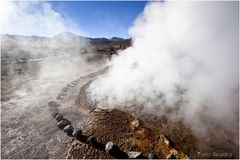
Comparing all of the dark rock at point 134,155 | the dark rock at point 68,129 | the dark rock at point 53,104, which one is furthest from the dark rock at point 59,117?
the dark rock at point 134,155

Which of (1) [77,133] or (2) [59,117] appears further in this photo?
(2) [59,117]

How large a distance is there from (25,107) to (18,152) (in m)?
3.47

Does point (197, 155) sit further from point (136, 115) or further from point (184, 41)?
point (184, 41)

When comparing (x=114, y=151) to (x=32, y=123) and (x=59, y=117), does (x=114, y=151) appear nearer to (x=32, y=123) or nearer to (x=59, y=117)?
(x=59, y=117)

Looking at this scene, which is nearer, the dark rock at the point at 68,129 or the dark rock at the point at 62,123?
the dark rock at the point at 68,129

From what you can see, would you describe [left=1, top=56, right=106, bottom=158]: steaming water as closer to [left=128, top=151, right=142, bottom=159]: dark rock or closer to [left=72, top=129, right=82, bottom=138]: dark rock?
[left=72, top=129, right=82, bottom=138]: dark rock

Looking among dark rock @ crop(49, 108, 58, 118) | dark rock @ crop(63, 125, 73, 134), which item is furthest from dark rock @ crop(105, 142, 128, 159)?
dark rock @ crop(49, 108, 58, 118)

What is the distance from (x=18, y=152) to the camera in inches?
250

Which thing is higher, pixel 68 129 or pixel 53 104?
pixel 53 104

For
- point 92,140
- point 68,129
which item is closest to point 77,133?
point 68,129

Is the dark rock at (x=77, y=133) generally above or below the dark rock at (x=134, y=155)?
above

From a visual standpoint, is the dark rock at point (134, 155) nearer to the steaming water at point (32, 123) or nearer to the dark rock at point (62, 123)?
the steaming water at point (32, 123)

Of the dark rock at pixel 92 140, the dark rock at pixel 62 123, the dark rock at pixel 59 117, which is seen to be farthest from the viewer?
the dark rock at pixel 59 117

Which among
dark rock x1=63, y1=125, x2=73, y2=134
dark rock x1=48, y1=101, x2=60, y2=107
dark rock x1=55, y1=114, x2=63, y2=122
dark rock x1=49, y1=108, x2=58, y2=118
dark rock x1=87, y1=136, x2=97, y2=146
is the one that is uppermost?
dark rock x1=48, y1=101, x2=60, y2=107
